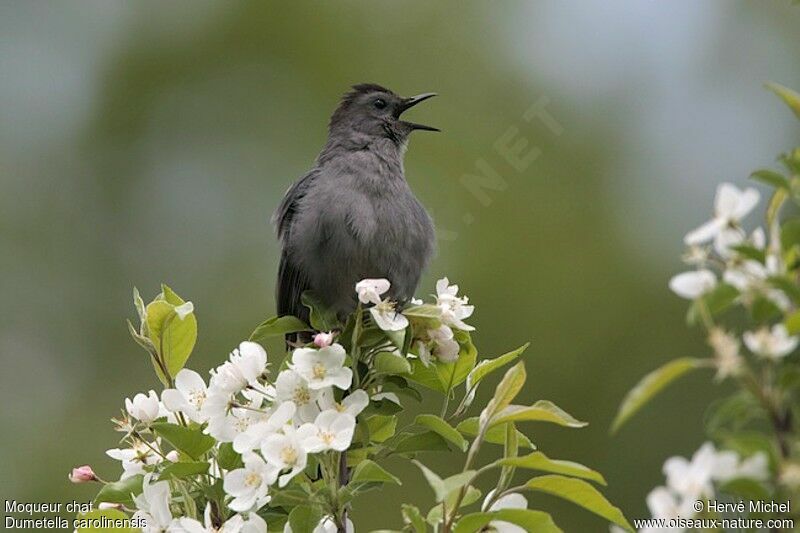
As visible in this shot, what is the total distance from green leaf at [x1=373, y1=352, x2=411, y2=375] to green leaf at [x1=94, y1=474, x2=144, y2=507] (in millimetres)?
665

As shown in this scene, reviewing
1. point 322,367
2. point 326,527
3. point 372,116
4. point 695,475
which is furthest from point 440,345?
point 372,116

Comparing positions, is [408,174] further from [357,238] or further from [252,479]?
[252,479]

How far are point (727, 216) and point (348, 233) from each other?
301 cm

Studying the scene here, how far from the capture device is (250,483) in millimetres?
2633

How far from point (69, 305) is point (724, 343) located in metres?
10.5

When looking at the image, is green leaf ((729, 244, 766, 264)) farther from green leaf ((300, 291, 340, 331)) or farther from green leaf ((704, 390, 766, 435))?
green leaf ((300, 291, 340, 331))

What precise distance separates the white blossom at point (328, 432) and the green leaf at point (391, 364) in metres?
0.29

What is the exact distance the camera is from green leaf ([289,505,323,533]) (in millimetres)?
2654

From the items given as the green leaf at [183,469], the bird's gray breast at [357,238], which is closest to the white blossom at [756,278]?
the green leaf at [183,469]

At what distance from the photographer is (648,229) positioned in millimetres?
10219

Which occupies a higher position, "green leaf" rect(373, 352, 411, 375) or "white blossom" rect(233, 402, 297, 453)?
"green leaf" rect(373, 352, 411, 375)

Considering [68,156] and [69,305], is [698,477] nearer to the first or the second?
[69,305]

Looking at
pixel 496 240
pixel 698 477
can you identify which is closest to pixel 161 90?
pixel 496 240

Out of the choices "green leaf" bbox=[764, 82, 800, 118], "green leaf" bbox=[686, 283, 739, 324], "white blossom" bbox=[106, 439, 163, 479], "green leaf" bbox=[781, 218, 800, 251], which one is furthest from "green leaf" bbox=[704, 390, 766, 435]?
"white blossom" bbox=[106, 439, 163, 479]
